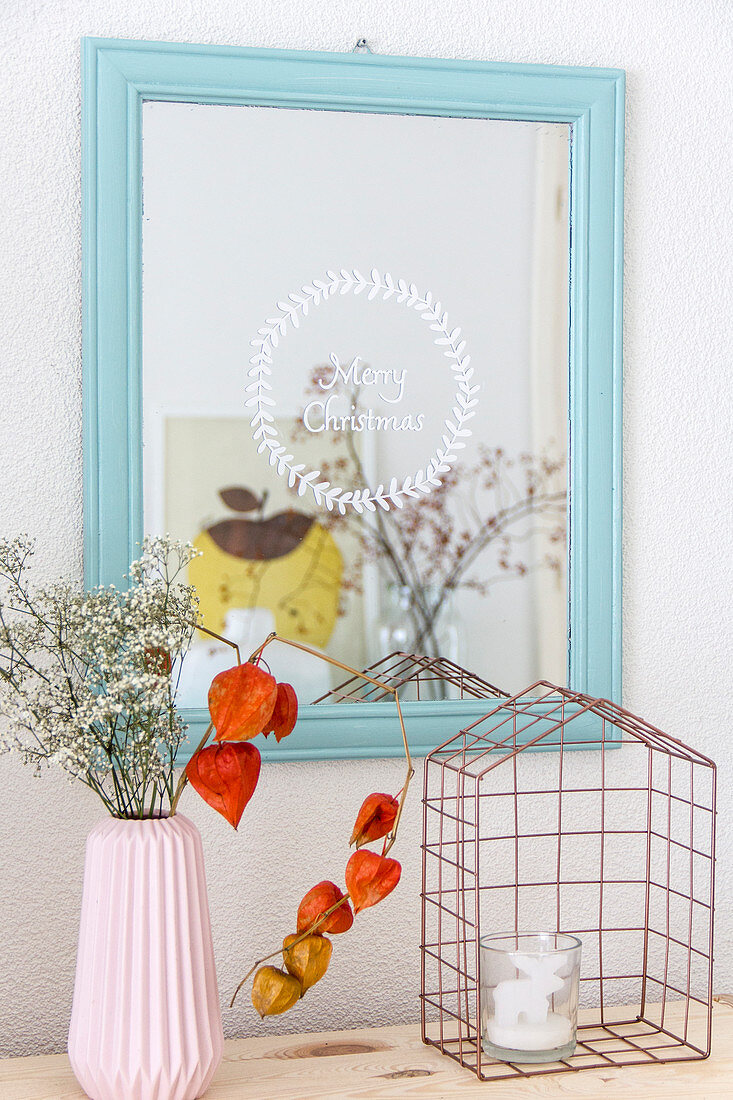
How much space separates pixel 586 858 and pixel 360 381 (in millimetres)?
562

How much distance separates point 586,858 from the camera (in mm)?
1124

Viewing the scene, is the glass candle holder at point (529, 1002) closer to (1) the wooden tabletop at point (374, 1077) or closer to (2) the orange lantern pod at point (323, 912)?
(1) the wooden tabletop at point (374, 1077)

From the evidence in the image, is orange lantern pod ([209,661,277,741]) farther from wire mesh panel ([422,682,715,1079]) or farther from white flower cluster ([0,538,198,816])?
wire mesh panel ([422,682,715,1079])

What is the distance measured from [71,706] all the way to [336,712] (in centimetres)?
29

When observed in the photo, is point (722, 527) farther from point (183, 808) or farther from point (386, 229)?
point (183, 808)

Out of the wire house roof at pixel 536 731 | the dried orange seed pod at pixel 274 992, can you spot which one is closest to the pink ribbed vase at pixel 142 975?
the dried orange seed pod at pixel 274 992

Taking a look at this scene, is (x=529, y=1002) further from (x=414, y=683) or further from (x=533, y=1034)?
(x=414, y=683)

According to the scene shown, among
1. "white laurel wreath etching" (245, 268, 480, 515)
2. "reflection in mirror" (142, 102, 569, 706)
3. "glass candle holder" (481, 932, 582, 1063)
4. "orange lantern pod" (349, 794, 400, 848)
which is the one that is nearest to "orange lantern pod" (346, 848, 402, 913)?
"orange lantern pod" (349, 794, 400, 848)

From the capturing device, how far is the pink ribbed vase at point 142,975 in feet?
2.69

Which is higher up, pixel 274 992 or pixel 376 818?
pixel 376 818

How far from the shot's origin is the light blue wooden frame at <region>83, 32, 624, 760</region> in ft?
3.30

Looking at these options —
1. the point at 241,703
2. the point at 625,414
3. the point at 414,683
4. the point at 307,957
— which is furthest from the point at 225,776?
the point at 625,414

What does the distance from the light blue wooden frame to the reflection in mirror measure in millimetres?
16

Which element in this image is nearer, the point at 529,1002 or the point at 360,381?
the point at 529,1002
